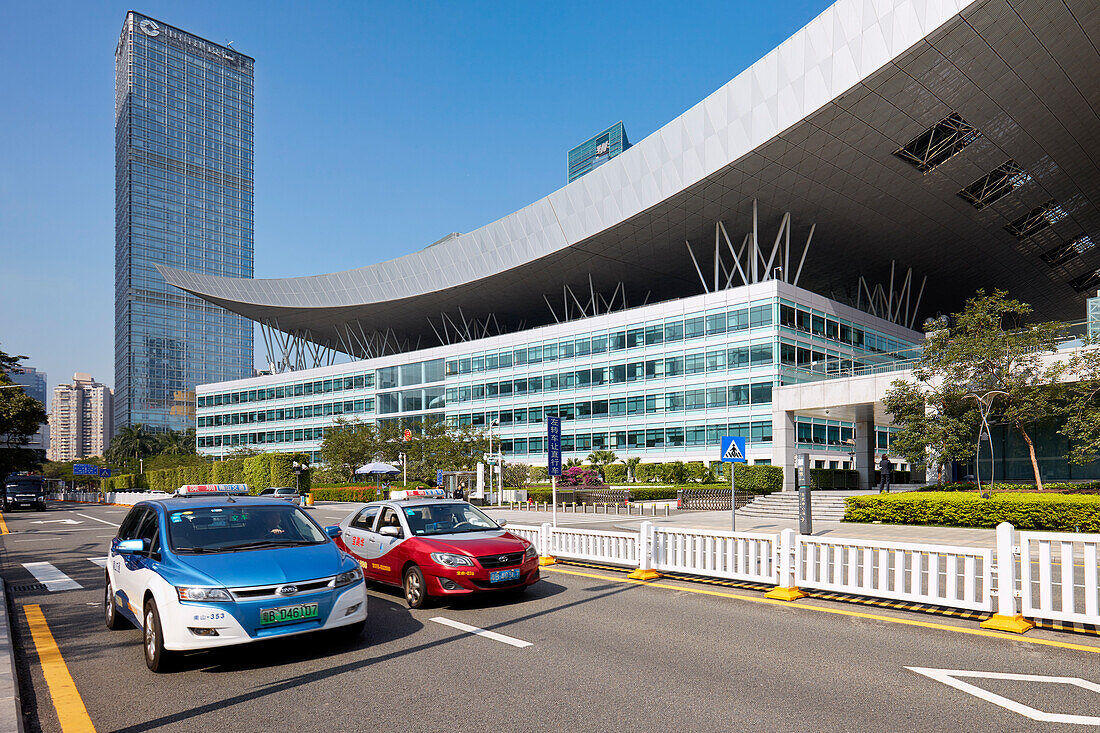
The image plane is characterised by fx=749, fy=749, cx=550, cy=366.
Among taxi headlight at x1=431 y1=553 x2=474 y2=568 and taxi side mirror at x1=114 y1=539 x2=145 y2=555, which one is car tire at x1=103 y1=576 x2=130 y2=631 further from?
taxi headlight at x1=431 y1=553 x2=474 y2=568

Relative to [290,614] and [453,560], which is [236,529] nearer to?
[290,614]

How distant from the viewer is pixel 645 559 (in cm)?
1315

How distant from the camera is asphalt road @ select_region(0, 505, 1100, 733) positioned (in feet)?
18.9

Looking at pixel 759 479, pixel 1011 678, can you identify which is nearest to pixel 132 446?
pixel 759 479

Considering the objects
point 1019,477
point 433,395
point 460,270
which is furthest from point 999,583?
point 433,395

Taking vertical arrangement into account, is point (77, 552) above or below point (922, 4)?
below

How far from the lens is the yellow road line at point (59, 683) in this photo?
5.86 m

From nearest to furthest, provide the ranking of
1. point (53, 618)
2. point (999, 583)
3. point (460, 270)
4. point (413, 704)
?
point (413, 704) < point (999, 583) < point (53, 618) < point (460, 270)

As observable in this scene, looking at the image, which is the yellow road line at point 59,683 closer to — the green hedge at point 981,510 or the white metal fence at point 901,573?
the white metal fence at point 901,573

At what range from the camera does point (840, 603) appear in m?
10.6

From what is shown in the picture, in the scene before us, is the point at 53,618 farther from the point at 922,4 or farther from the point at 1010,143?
the point at 1010,143

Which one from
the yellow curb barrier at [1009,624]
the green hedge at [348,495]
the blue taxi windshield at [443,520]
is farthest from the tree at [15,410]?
the yellow curb barrier at [1009,624]

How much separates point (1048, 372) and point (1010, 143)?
21.4m

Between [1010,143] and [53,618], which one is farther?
[1010,143]
